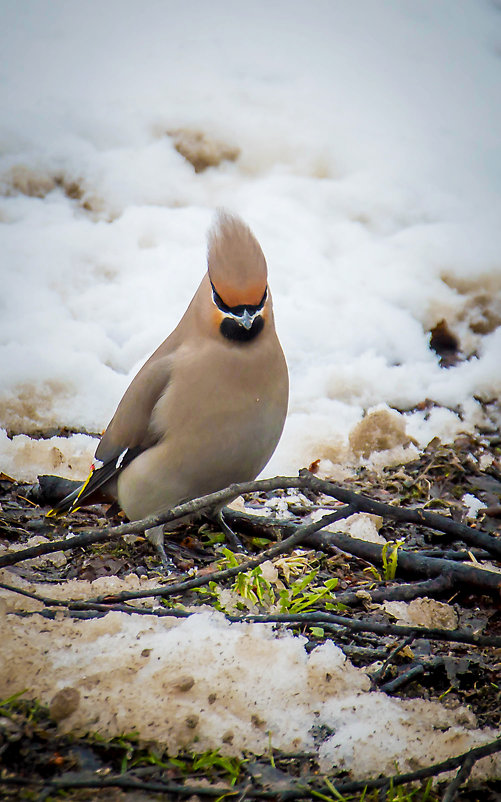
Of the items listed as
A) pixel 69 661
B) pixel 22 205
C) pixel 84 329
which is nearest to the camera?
pixel 69 661

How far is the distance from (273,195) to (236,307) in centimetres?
339

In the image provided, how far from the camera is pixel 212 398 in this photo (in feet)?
9.87

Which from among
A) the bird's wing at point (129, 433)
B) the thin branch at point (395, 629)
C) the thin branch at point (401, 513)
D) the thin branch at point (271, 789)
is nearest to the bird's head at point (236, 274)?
the bird's wing at point (129, 433)

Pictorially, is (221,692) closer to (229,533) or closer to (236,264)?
(229,533)

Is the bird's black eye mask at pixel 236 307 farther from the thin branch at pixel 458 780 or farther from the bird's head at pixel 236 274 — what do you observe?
the thin branch at pixel 458 780

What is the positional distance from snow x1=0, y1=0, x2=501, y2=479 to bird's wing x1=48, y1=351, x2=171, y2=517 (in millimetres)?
490

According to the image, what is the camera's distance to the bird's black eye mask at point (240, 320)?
9.77ft

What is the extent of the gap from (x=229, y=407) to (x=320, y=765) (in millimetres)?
1599

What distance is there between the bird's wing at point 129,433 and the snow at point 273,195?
1.61 ft

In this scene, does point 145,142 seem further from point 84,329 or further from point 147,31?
point 84,329

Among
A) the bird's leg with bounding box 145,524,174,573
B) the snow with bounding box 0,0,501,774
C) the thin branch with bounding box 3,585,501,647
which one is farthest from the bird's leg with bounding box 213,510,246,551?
the thin branch with bounding box 3,585,501,647

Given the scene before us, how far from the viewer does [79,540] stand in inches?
69.6

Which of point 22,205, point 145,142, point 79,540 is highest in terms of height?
point 79,540

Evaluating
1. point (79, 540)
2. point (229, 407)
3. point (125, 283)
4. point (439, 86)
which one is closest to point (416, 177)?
point (439, 86)
